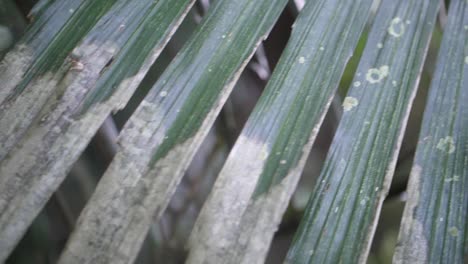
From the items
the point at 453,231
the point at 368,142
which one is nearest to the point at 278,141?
the point at 368,142

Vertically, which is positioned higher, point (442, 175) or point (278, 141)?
point (278, 141)

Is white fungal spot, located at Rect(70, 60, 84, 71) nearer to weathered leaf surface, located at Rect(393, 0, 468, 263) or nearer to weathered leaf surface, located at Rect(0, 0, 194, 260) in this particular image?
weathered leaf surface, located at Rect(0, 0, 194, 260)

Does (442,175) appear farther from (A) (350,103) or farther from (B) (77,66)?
(B) (77,66)

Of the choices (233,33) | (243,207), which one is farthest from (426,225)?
(233,33)

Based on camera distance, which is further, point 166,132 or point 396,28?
point 396,28

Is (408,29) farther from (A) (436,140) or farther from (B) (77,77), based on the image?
(B) (77,77)

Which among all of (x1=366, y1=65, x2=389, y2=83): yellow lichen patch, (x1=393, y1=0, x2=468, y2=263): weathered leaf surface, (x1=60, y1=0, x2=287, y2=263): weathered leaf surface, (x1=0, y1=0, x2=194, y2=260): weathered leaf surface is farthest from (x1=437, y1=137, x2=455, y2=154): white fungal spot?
(x1=0, y1=0, x2=194, y2=260): weathered leaf surface

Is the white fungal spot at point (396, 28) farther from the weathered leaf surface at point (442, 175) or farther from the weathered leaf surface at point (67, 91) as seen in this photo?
the weathered leaf surface at point (67, 91)
